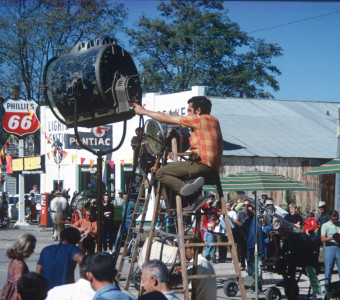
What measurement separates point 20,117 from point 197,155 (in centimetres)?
2391

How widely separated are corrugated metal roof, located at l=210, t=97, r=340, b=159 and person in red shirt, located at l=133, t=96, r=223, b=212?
1993 cm

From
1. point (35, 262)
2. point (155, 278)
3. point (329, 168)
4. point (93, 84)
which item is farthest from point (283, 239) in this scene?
point (93, 84)

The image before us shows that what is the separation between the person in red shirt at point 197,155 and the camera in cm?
785

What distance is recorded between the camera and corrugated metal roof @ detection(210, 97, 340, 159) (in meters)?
29.5

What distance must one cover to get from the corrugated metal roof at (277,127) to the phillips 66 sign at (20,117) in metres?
8.11

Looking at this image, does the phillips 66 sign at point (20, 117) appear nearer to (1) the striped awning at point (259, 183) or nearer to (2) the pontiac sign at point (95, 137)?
(2) the pontiac sign at point (95, 137)

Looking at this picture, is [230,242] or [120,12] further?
[120,12]

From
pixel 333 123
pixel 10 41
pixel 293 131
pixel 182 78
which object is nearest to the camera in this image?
pixel 293 131

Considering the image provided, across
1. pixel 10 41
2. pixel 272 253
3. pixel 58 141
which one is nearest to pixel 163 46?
pixel 10 41

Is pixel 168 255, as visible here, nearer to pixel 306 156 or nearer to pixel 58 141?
pixel 306 156

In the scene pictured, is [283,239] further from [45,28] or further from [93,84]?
[45,28]

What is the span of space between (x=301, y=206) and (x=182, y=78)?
2121 centimetres

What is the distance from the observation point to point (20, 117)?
30.8 m

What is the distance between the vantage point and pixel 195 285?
8594 mm
